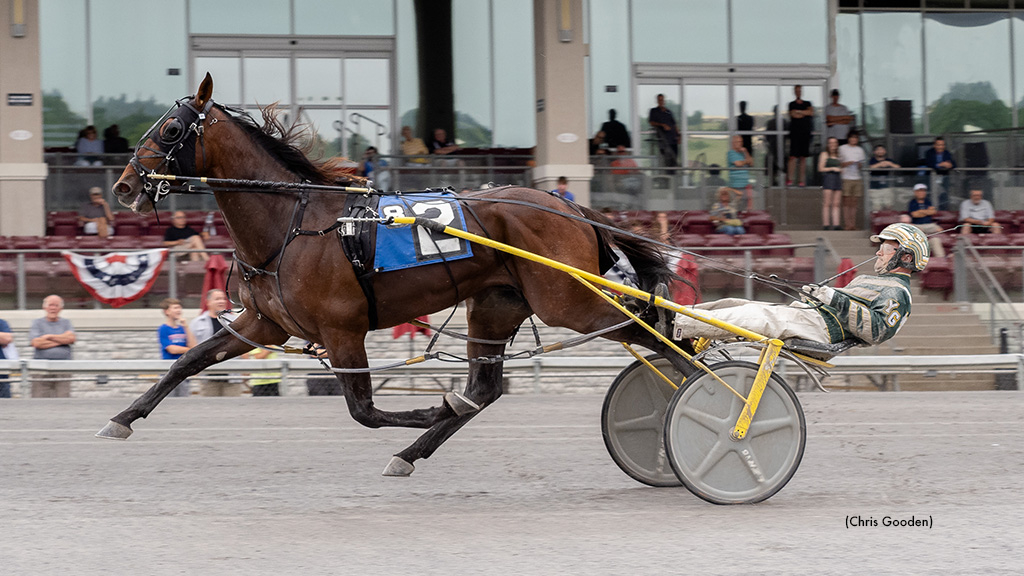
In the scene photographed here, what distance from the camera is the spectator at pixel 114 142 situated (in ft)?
58.6

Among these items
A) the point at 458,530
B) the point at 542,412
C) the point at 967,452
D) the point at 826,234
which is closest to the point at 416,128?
the point at 826,234

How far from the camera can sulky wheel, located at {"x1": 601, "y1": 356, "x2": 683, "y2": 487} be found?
5953 millimetres

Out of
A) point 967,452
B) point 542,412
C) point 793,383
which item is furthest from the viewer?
point 793,383

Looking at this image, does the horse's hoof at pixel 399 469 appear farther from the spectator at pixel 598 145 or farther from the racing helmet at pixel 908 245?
the spectator at pixel 598 145

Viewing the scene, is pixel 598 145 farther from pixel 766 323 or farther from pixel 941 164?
pixel 766 323

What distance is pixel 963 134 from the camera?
58.7ft

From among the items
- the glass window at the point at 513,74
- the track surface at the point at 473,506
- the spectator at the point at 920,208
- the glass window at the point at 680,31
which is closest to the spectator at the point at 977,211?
the spectator at the point at 920,208

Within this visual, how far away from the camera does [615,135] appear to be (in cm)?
1962

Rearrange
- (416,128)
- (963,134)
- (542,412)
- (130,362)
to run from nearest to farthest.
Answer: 1. (542,412)
2. (130,362)
3. (963,134)
4. (416,128)

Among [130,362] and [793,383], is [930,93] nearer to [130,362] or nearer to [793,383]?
[793,383]

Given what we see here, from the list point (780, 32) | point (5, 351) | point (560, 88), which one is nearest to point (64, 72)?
point (560, 88)

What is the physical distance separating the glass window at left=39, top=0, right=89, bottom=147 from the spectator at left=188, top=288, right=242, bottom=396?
10.6 metres

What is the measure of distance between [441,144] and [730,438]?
47.0 feet

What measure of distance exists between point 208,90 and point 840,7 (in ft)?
66.2
